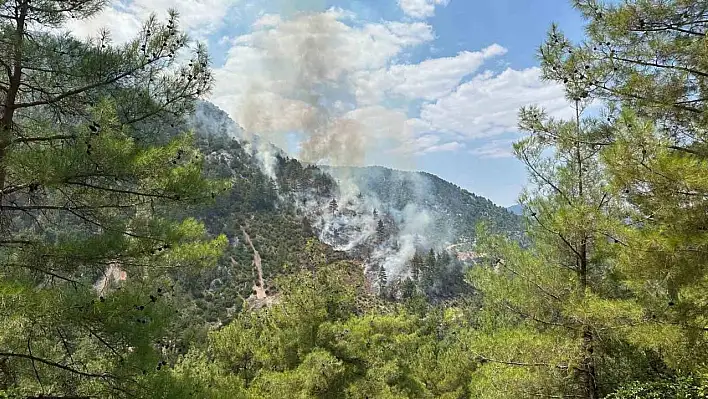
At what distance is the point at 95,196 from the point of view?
14.4 ft

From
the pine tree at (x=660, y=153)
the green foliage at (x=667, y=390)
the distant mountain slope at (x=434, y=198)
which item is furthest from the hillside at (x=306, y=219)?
the green foliage at (x=667, y=390)

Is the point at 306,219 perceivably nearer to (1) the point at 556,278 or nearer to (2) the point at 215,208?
(1) the point at 556,278

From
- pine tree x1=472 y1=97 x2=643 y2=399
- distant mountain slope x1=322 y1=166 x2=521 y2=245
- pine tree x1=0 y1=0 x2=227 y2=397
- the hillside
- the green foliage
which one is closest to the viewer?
pine tree x1=0 y1=0 x2=227 y2=397

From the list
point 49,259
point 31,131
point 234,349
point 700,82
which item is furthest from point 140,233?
point 234,349

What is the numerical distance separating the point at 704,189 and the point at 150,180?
4.89m

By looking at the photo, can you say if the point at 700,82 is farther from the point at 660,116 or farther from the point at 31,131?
the point at 31,131

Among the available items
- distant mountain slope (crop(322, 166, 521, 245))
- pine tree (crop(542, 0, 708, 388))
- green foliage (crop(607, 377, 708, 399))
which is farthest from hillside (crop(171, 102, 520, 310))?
green foliage (crop(607, 377, 708, 399))

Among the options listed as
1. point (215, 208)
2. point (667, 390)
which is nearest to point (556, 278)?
point (667, 390)

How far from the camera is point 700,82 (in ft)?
15.1

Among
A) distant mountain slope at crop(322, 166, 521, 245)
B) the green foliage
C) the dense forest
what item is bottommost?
the green foliage

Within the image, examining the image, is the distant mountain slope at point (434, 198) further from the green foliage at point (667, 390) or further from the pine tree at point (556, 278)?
the green foliage at point (667, 390)

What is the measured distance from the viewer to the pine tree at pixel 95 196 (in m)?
3.96

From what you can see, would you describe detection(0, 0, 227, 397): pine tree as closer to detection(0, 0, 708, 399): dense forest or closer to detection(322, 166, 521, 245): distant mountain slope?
detection(0, 0, 708, 399): dense forest

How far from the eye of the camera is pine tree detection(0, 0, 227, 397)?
3.96 meters
